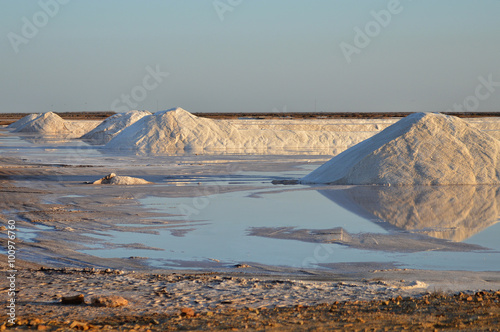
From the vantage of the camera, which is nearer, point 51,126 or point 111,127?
point 111,127

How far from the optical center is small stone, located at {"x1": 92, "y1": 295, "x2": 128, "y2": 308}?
14.3 ft

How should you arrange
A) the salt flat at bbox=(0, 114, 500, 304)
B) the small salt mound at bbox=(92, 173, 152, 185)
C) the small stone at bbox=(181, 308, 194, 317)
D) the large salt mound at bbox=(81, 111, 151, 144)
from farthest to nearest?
the large salt mound at bbox=(81, 111, 151, 144)
the small salt mound at bbox=(92, 173, 152, 185)
the salt flat at bbox=(0, 114, 500, 304)
the small stone at bbox=(181, 308, 194, 317)

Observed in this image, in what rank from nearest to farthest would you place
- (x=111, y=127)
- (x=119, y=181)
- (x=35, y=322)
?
(x=35, y=322) → (x=119, y=181) → (x=111, y=127)

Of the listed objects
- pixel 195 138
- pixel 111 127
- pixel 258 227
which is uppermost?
pixel 111 127

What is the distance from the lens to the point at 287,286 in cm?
500

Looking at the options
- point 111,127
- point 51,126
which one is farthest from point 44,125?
point 111,127

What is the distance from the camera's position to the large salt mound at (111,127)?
41122 mm

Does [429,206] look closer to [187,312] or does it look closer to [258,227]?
[258,227]

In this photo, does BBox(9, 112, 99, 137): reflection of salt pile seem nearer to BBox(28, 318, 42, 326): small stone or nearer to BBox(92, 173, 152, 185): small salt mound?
BBox(92, 173, 152, 185): small salt mound

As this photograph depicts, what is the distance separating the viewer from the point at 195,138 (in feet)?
100

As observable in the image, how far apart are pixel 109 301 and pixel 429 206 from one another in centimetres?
712

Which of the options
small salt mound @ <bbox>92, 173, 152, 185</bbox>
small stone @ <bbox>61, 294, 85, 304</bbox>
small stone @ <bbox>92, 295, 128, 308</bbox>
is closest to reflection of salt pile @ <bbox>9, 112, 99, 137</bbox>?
small salt mound @ <bbox>92, 173, 152, 185</bbox>

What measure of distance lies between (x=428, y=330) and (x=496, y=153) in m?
12.1

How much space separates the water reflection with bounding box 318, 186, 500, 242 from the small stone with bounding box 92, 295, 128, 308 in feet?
14.9
